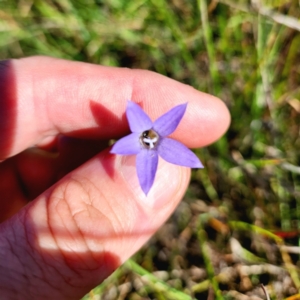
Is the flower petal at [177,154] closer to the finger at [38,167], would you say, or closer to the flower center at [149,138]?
the flower center at [149,138]

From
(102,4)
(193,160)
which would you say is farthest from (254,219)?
(102,4)

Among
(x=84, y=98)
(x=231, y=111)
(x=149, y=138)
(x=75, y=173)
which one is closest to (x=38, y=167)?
(x=84, y=98)

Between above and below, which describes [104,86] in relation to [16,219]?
above

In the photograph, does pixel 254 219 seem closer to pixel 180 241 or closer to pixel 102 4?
pixel 180 241

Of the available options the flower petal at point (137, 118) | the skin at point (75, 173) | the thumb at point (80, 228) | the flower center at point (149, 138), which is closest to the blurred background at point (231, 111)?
the skin at point (75, 173)

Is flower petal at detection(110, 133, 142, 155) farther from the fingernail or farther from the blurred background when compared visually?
the blurred background

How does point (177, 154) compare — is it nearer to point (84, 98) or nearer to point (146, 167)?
point (146, 167)

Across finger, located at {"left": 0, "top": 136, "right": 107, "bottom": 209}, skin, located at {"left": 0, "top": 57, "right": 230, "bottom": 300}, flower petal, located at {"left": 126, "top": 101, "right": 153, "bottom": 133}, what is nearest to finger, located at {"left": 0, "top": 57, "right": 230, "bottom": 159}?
skin, located at {"left": 0, "top": 57, "right": 230, "bottom": 300}
